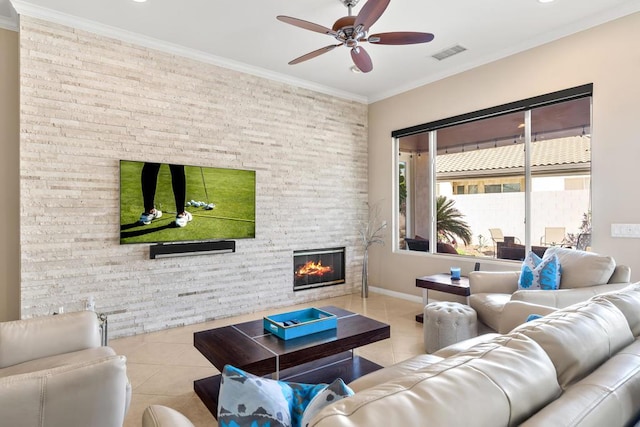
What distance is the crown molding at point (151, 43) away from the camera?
10.8 feet

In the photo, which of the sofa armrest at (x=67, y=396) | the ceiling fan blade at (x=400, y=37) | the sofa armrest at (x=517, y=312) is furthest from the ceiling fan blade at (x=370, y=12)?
the sofa armrest at (x=67, y=396)

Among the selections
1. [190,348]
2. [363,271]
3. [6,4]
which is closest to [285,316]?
[190,348]

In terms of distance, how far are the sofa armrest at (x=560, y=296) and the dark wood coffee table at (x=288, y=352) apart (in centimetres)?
107

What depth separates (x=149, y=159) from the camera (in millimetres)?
3871

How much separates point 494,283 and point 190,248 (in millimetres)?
3233

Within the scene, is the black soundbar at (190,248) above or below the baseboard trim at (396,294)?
above

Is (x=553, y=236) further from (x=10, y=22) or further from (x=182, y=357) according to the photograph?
(x=10, y=22)

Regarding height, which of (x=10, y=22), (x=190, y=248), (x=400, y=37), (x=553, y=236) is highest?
(x=10, y=22)

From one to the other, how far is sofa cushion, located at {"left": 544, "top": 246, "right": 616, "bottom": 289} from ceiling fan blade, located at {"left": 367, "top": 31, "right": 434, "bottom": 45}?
2203 mm

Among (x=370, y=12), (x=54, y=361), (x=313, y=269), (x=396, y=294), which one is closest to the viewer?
(x=54, y=361)

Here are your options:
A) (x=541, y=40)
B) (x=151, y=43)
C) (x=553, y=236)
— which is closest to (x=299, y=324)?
(x=553, y=236)

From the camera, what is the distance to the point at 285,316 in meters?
2.75

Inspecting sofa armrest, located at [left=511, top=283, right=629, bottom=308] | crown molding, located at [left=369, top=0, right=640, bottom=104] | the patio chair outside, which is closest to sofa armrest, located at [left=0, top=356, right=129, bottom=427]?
sofa armrest, located at [left=511, top=283, right=629, bottom=308]

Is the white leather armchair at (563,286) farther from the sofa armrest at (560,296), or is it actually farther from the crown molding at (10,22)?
the crown molding at (10,22)
